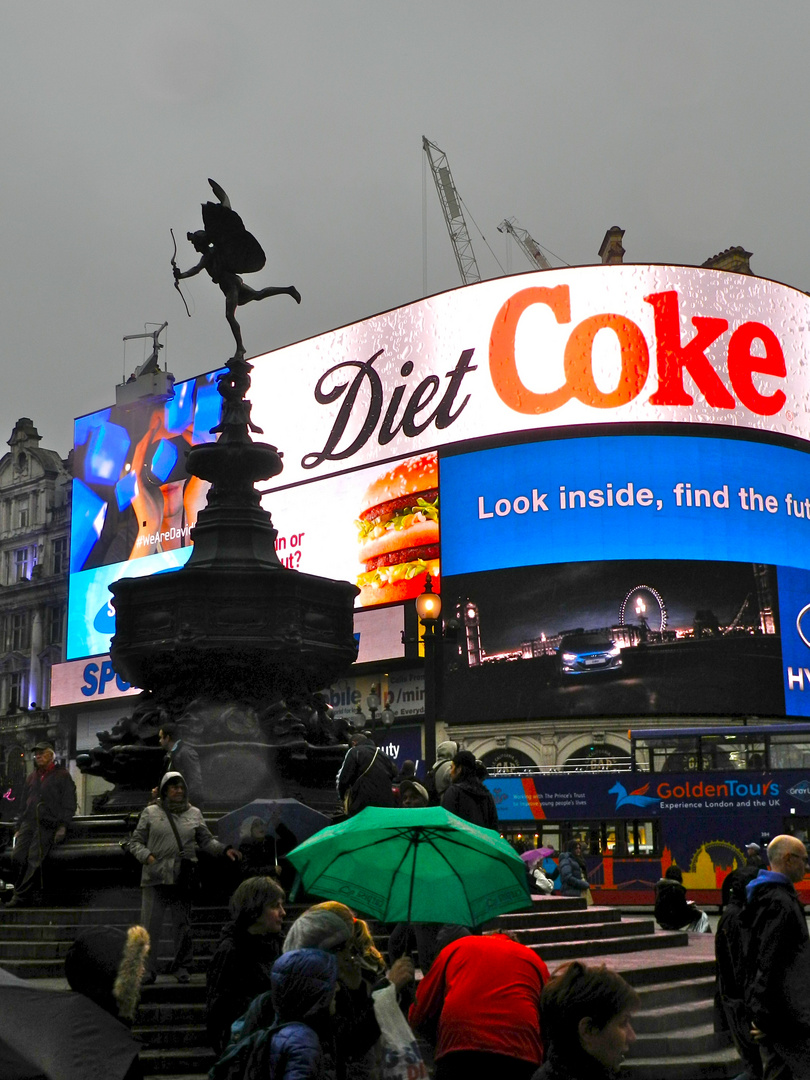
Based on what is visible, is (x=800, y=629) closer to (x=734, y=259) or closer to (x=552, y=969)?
(x=734, y=259)

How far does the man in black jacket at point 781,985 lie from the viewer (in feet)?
20.8

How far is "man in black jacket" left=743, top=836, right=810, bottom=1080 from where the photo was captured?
634cm

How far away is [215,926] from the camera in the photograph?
10328 mm

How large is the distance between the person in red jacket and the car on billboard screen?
128 ft

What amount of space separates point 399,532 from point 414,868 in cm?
4132

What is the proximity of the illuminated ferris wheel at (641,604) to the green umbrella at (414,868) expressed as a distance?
37.2 meters

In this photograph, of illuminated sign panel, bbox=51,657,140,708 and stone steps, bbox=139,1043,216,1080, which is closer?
stone steps, bbox=139,1043,216,1080

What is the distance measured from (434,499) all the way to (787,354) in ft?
45.5

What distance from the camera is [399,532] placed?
1912 inches

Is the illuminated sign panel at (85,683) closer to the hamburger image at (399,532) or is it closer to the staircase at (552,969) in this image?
the hamburger image at (399,532)

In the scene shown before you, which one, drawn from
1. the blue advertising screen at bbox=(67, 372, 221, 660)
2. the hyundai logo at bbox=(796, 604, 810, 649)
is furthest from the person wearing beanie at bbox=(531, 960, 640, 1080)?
→ the blue advertising screen at bbox=(67, 372, 221, 660)

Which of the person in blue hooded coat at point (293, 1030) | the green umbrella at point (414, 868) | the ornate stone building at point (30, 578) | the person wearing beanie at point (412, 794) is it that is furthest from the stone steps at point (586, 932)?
the ornate stone building at point (30, 578)

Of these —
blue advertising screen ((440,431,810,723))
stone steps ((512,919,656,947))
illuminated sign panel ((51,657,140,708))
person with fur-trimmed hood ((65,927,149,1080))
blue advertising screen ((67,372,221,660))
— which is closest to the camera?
person with fur-trimmed hood ((65,927,149,1080))

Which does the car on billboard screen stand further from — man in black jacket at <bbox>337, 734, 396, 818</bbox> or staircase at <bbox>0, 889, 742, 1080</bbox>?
man in black jacket at <bbox>337, 734, 396, 818</bbox>
